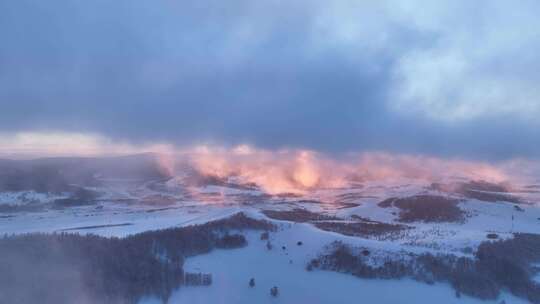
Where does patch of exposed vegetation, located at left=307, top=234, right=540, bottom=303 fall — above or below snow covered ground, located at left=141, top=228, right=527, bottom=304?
above

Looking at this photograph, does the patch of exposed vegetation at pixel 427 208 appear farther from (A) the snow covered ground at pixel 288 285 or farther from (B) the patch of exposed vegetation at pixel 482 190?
(A) the snow covered ground at pixel 288 285

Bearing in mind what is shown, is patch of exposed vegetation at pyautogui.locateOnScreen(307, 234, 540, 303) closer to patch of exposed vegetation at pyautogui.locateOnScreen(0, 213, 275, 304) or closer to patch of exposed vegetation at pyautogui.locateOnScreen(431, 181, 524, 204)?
patch of exposed vegetation at pyautogui.locateOnScreen(0, 213, 275, 304)

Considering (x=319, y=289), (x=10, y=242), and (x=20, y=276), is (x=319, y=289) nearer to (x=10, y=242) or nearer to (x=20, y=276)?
(x=20, y=276)

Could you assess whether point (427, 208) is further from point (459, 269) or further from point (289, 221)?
point (459, 269)

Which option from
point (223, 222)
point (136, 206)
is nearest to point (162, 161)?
point (136, 206)

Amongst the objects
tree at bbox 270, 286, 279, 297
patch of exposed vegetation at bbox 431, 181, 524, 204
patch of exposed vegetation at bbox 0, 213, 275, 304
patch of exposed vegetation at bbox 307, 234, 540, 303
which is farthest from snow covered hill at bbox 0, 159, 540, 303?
patch of exposed vegetation at bbox 0, 213, 275, 304
